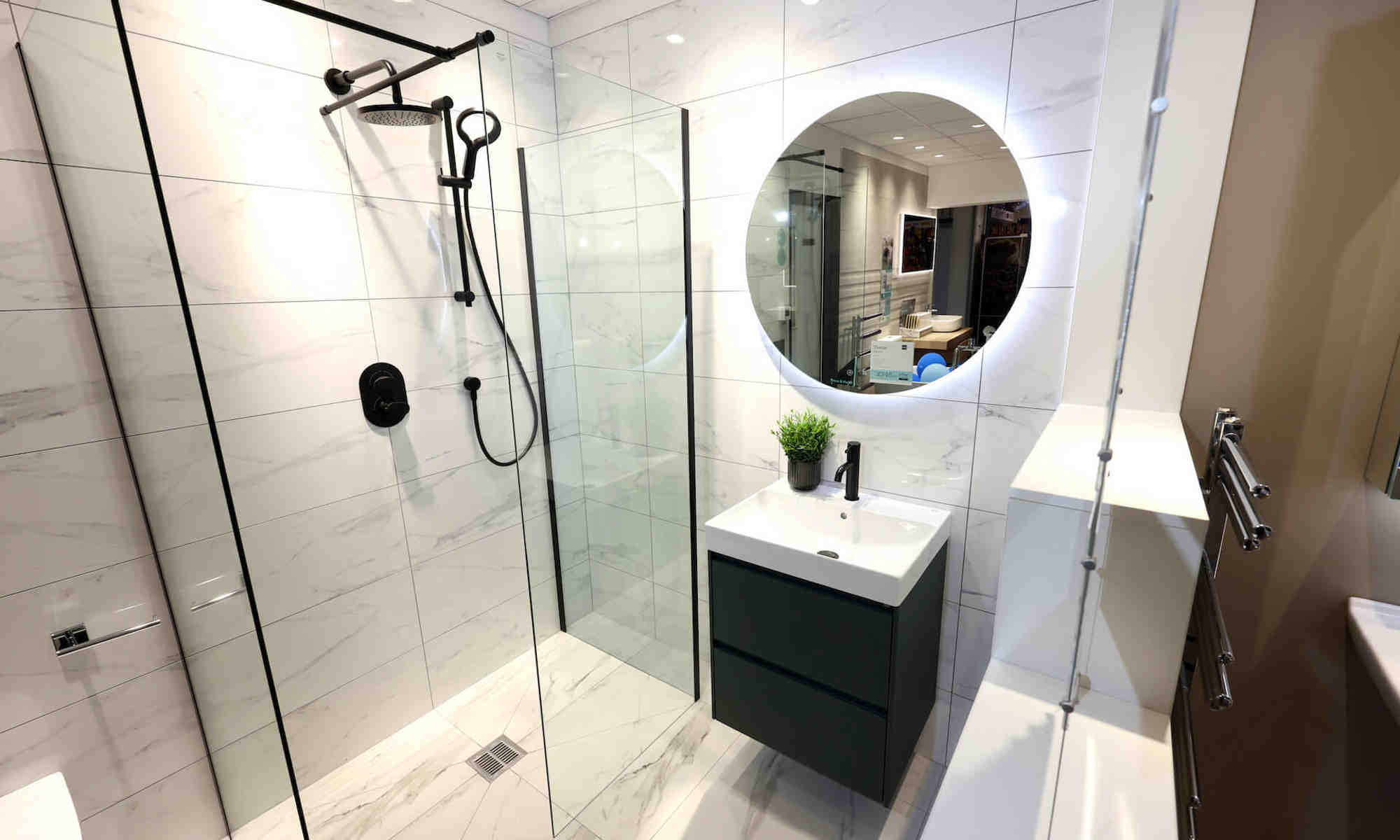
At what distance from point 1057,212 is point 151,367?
87.2 inches

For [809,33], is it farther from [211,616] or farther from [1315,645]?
[211,616]

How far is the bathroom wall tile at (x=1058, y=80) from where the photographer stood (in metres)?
1.34

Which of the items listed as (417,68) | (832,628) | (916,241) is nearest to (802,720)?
(832,628)

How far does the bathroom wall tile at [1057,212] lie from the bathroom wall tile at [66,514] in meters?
2.43

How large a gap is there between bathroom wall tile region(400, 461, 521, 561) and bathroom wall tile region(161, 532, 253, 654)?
0.61 meters

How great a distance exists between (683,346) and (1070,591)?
4.66 feet

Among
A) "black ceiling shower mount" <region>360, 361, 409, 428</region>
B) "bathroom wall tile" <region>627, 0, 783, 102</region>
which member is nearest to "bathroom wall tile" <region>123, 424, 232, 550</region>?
"black ceiling shower mount" <region>360, 361, 409, 428</region>

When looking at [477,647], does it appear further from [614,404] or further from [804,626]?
[804,626]

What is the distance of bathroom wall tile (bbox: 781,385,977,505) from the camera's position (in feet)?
5.63

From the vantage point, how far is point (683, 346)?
6.90 ft

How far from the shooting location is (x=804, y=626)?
164 centimetres

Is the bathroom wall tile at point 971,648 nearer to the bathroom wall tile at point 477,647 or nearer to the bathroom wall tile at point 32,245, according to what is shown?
the bathroom wall tile at point 477,647

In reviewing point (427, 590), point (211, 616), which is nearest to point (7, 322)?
point (211, 616)

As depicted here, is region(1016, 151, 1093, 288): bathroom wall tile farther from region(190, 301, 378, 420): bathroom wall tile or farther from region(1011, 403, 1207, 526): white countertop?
region(190, 301, 378, 420): bathroom wall tile
